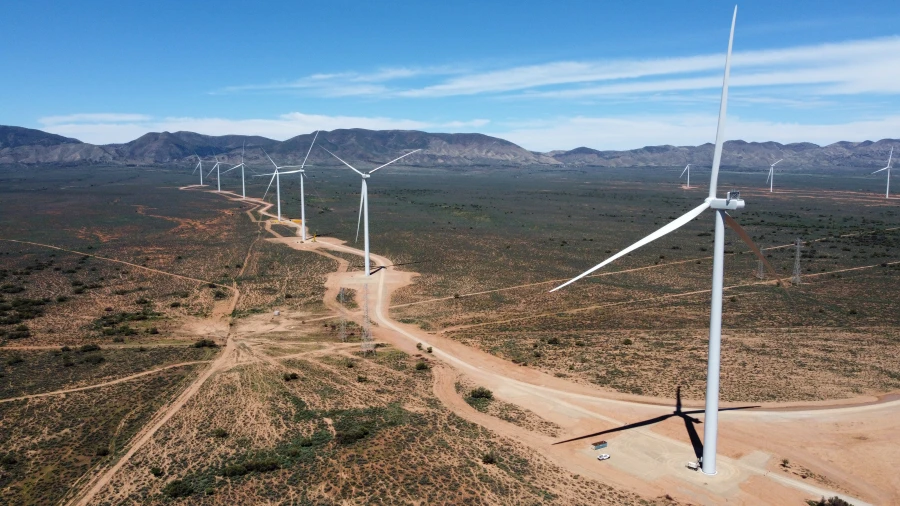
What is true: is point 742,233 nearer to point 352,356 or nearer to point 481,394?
point 481,394

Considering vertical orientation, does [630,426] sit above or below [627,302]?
below

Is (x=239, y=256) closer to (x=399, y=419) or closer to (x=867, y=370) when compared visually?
(x=399, y=419)

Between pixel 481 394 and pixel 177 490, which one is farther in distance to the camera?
pixel 481 394

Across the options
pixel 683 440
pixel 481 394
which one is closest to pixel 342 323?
pixel 481 394

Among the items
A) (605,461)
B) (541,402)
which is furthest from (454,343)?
(605,461)

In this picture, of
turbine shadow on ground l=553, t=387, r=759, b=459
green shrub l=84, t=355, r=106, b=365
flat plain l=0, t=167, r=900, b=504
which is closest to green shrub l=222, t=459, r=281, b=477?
flat plain l=0, t=167, r=900, b=504

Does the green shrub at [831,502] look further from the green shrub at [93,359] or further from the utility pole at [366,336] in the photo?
the green shrub at [93,359]

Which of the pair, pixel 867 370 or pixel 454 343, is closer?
pixel 867 370

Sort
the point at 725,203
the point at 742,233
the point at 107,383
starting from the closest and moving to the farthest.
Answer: the point at 725,203
the point at 742,233
the point at 107,383

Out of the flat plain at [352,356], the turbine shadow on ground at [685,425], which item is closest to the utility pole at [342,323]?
the flat plain at [352,356]
